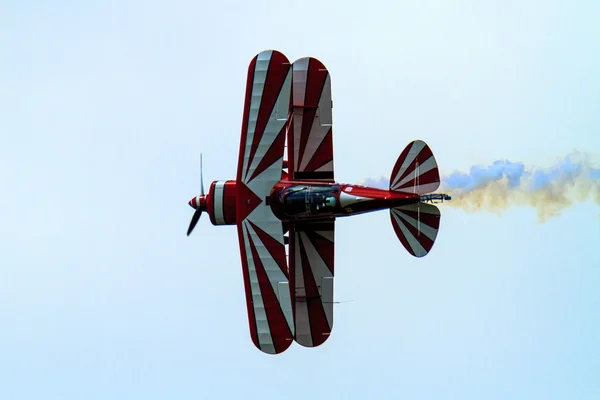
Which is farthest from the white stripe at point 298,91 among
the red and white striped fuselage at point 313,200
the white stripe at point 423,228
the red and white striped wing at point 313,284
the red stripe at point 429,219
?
the red stripe at point 429,219

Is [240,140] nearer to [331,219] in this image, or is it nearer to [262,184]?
[262,184]

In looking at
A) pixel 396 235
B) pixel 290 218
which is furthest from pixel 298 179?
pixel 396 235

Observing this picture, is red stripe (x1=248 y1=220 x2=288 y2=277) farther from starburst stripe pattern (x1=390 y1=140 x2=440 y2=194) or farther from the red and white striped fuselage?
starburst stripe pattern (x1=390 y1=140 x2=440 y2=194)

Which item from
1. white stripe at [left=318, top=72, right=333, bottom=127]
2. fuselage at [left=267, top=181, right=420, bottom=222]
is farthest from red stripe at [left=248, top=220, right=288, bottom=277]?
white stripe at [left=318, top=72, right=333, bottom=127]

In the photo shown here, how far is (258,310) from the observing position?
28672 millimetres

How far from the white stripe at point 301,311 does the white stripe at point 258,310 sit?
162 centimetres

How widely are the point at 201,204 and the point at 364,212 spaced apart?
4.23 metres

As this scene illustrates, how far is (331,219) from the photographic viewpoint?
98.5 feet

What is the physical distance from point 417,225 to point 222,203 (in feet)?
15.8

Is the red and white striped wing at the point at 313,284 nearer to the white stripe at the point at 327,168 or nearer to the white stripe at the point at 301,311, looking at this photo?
the white stripe at the point at 301,311

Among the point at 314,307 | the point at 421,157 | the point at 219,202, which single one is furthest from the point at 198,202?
the point at 421,157

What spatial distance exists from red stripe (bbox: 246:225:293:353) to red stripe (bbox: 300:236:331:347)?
5.35 ft

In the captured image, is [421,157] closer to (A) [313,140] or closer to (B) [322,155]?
(B) [322,155]

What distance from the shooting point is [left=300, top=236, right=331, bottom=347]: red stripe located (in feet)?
99.2
